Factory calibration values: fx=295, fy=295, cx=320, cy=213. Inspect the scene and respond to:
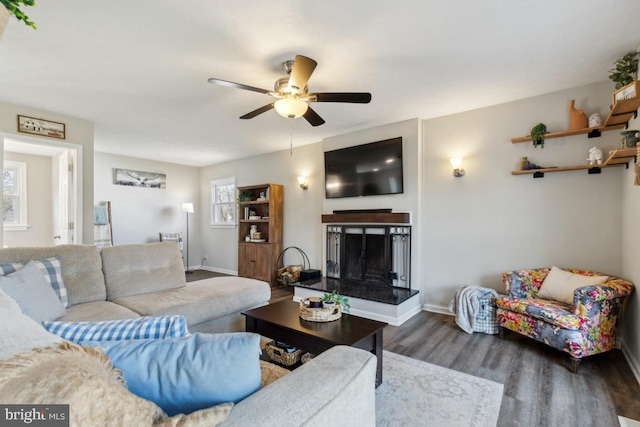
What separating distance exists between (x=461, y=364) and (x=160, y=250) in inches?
117

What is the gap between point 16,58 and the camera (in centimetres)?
245

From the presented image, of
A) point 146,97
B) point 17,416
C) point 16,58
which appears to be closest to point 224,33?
point 146,97

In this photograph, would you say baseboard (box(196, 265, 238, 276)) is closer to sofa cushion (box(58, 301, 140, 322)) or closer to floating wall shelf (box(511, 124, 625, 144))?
sofa cushion (box(58, 301, 140, 322))

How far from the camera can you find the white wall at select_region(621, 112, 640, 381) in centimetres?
229

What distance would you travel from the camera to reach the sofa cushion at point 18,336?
68cm

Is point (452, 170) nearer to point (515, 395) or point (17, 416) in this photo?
point (515, 395)

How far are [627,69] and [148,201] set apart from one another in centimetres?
741

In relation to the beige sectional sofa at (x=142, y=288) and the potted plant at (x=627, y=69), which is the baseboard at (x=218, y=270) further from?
the potted plant at (x=627, y=69)

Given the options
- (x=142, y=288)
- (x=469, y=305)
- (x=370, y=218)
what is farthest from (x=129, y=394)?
(x=370, y=218)

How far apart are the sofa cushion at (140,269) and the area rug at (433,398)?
217cm

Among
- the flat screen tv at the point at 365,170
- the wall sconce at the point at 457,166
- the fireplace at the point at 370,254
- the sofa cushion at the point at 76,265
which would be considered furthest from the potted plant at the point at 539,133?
the sofa cushion at the point at 76,265

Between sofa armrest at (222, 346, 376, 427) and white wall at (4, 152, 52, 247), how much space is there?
6.82 meters

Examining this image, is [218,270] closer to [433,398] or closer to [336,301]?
[336,301]

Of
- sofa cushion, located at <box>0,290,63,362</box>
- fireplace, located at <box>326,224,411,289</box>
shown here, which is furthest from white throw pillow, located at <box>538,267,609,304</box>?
sofa cushion, located at <box>0,290,63,362</box>
